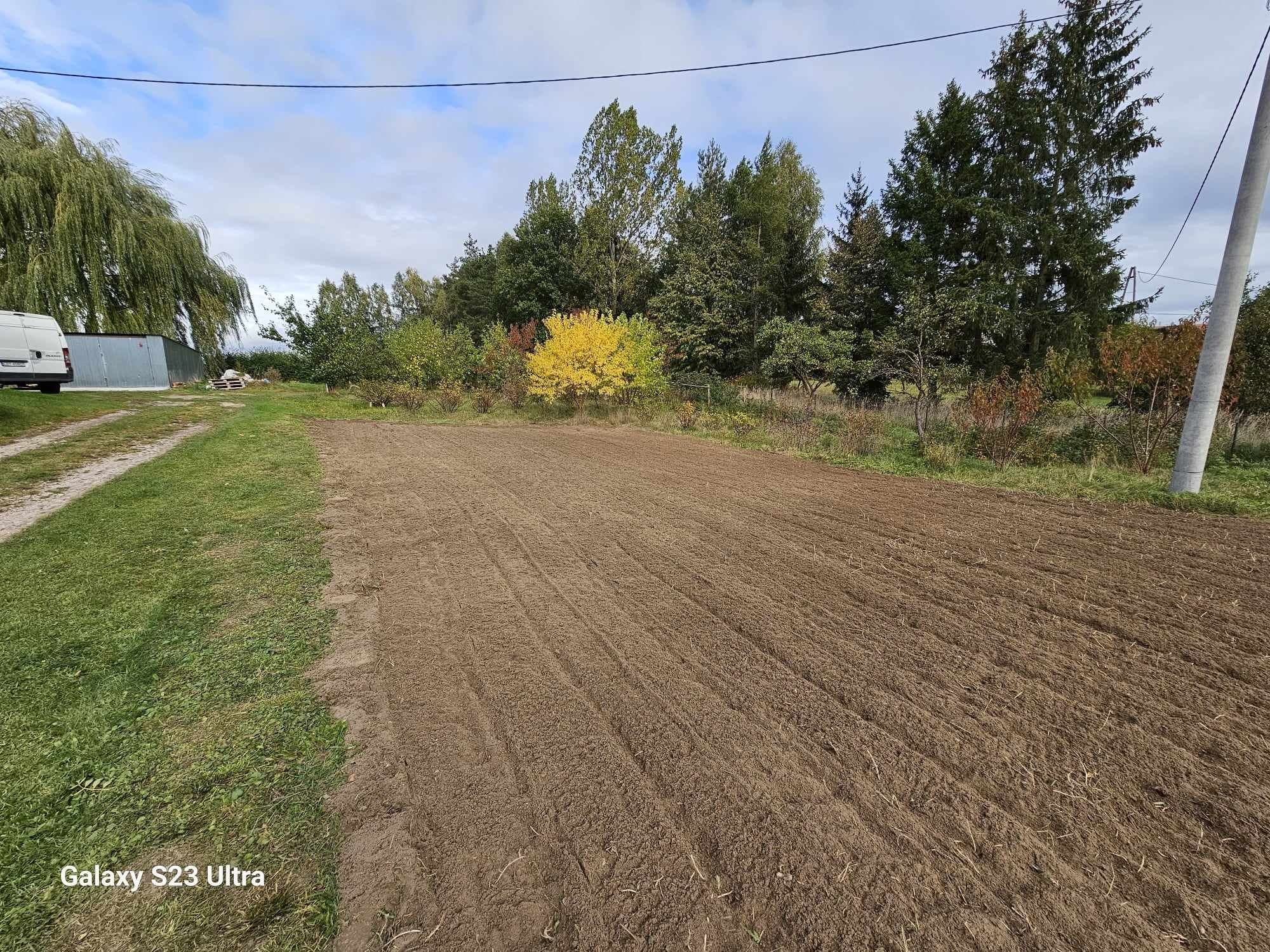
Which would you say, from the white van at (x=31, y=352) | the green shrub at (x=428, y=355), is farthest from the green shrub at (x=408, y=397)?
the white van at (x=31, y=352)

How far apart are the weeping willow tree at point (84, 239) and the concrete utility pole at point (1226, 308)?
30.5 m

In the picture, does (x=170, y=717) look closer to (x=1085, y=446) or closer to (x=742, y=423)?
(x=742, y=423)

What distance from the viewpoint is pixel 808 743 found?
245 cm

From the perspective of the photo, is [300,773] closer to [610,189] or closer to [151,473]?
[151,473]

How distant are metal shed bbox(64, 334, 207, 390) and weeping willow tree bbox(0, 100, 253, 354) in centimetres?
60

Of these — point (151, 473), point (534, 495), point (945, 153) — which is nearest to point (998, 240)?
point (945, 153)

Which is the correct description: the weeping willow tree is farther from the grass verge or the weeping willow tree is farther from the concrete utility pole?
the concrete utility pole

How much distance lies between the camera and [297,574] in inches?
168

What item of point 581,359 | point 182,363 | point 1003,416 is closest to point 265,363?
point 182,363

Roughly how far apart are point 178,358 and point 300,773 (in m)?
28.9

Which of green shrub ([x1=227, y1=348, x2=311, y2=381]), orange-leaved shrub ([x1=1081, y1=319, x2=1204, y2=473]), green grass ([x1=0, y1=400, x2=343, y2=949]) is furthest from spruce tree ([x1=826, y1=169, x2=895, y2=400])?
green shrub ([x1=227, y1=348, x2=311, y2=381])

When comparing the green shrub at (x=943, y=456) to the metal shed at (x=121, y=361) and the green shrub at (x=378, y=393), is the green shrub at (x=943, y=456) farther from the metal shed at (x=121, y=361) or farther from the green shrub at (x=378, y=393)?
the metal shed at (x=121, y=361)

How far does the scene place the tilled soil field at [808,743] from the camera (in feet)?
5.58

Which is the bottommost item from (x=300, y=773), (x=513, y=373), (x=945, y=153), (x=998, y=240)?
(x=300, y=773)
